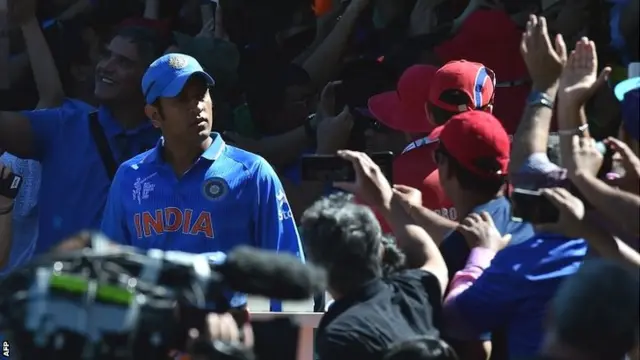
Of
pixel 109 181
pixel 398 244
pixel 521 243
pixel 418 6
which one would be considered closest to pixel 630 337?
pixel 521 243

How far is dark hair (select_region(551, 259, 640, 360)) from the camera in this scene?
2.81 m

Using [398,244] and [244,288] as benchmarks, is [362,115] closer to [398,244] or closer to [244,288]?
[398,244]

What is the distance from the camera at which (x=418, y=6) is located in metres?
6.32

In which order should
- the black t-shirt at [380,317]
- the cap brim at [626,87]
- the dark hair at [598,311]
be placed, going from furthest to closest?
the cap brim at [626,87], the black t-shirt at [380,317], the dark hair at [598,311]

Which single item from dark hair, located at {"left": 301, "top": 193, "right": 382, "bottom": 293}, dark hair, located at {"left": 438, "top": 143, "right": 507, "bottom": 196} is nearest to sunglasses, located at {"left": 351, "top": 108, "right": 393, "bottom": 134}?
dark hair, located at {"left": 438, "top": 143, "right": 507, "bottom": 196}

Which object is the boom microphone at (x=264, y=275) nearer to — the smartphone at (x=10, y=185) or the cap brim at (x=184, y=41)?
the smartphone at (x=10, y=185)

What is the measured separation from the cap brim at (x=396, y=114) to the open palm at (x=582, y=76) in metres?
1.20

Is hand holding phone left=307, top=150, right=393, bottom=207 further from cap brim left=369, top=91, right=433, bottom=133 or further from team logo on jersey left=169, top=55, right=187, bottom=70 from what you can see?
cap brim left=369, top=91, right=433, bottom=133

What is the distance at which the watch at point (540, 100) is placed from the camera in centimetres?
398

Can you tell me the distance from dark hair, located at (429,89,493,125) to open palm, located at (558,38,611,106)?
848 millimetres

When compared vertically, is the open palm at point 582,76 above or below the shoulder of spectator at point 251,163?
above

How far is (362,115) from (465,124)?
1966 millimetres

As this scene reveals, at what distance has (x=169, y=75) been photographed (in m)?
4.82

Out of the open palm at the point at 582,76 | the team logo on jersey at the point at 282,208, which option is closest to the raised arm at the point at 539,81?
the open palm at the point at 582,76
